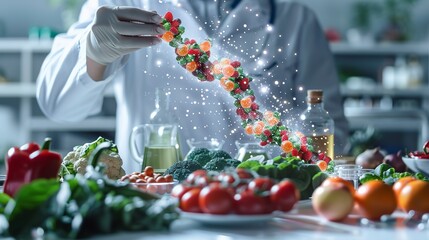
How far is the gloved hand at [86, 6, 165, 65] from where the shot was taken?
228 centimetres

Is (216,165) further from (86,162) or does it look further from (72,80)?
(72,80)

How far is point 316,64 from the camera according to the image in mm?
3502

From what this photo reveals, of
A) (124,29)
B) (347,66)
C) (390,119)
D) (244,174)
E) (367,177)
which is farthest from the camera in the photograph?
(347,66)

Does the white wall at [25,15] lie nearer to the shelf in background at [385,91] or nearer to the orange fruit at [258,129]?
the shelf in background at [385,91]

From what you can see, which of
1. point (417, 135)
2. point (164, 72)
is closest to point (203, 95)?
point (164, 72)

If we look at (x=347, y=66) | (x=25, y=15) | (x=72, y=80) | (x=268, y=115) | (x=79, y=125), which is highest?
(x=25, y=15)

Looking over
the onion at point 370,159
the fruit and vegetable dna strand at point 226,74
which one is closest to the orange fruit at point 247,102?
the fruit and vegetable dna strand at point 226,74

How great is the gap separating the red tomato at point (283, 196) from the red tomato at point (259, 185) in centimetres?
1

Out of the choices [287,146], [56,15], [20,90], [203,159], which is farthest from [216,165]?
[56,15]

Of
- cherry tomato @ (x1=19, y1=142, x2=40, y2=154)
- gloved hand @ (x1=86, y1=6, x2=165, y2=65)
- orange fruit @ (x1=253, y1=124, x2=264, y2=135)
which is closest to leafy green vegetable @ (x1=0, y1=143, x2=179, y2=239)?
cherry tomato @ (x1=19, y1=142, x2=40, y2=154)

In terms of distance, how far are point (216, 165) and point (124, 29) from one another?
0.64 meters

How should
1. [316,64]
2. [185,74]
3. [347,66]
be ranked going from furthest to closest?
1. [347,66]
2. [316,64]
3. [185,74]

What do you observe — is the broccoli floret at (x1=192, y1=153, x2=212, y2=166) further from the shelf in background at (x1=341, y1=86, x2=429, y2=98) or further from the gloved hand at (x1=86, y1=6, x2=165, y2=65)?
the shelf in background at (x1=341, y1=86, x2=429, y2=98)

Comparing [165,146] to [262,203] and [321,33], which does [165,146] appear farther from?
[321,33]
